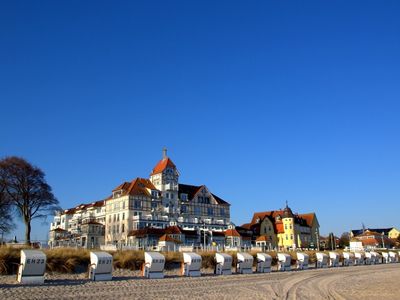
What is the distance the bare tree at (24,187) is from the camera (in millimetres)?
50469

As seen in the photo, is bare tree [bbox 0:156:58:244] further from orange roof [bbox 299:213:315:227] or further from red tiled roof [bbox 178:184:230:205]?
orange roof [bbox 299:213:315:227]

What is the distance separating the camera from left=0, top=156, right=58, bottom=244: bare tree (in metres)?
50.5

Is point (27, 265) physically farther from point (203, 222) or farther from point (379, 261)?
point (203, 222)

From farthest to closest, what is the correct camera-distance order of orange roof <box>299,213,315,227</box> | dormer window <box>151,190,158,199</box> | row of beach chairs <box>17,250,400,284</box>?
1. orange roof <box>299,213,315,227</box>
2. dormer window <box>151,190,158,199</box>
3. row of beach chairs <box>17,250,400,284</box>

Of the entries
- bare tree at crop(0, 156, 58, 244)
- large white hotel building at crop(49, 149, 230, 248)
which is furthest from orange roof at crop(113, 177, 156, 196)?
bare tree at crop(0, 156, 58, 244)

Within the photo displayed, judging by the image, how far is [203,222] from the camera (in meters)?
74.2

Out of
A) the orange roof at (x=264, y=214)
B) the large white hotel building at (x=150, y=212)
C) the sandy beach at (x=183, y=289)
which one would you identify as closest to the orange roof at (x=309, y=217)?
the orange roof at (x=264, y=214)

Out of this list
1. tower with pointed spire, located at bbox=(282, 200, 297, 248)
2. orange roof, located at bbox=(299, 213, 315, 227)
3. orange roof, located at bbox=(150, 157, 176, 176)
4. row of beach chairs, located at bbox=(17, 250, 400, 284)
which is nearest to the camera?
row of beach chairs, located at bbox=(17, 250, 400, 284)

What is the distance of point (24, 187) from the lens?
5106 centimetres

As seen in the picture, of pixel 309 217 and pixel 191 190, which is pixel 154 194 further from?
pixel 309 217

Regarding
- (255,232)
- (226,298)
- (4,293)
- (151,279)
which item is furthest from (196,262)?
(255,232)

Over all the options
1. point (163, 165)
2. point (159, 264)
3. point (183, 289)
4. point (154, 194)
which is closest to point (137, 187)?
point (154, 194)

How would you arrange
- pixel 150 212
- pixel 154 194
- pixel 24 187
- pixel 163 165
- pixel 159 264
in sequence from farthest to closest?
pixel 163 165 → pixel 154 194 → pixel 150 212 → pixel 24 187 → pixel 159 264

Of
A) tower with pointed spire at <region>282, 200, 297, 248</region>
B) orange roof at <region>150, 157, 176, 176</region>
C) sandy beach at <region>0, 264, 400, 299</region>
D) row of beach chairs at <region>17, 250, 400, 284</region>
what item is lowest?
sandy beach at <region>0, 264, 400, 299</region>
